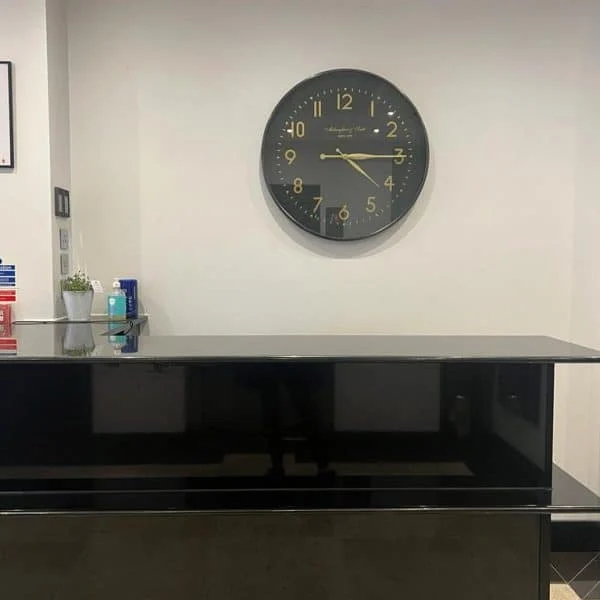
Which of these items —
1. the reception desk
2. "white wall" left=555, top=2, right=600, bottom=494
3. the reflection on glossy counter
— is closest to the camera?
the reflection on glossy counter

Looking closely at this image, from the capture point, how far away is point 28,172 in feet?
8.75

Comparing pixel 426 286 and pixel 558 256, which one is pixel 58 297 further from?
pixel 558 256

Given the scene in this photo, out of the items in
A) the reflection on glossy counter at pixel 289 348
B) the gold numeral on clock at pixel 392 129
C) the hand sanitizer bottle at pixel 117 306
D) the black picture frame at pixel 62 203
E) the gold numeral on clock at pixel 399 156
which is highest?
the gold numeral on clock at pixel 392 129

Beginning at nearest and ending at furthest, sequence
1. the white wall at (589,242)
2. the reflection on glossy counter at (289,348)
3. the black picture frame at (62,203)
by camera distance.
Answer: the reflection on glossy counter at (289,348), the black picture frame at (62,203), the white wall at (589,242)

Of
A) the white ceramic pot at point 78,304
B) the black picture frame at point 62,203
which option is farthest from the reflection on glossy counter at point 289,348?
the black picture frame at point 62,203

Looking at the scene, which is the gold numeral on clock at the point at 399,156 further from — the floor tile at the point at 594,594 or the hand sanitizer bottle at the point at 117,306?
the floor tile at the point at 594,594

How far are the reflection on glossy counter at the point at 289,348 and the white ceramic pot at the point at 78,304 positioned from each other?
46 centimetres

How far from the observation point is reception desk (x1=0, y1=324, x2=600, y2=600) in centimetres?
188

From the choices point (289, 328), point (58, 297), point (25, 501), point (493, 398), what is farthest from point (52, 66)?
point (493, 398)

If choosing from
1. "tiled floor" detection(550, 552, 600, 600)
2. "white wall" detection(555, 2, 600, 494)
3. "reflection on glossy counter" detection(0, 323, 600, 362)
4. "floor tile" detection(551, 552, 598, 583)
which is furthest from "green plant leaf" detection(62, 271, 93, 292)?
"floor tile" detection(551, 552, 598, 583)

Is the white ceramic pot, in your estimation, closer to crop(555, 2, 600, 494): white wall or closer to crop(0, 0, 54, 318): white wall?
crop(0, 0, 54, 318): white wall

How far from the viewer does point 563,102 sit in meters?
3.00

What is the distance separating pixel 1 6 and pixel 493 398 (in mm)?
2363

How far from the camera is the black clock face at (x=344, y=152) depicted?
115 inches
